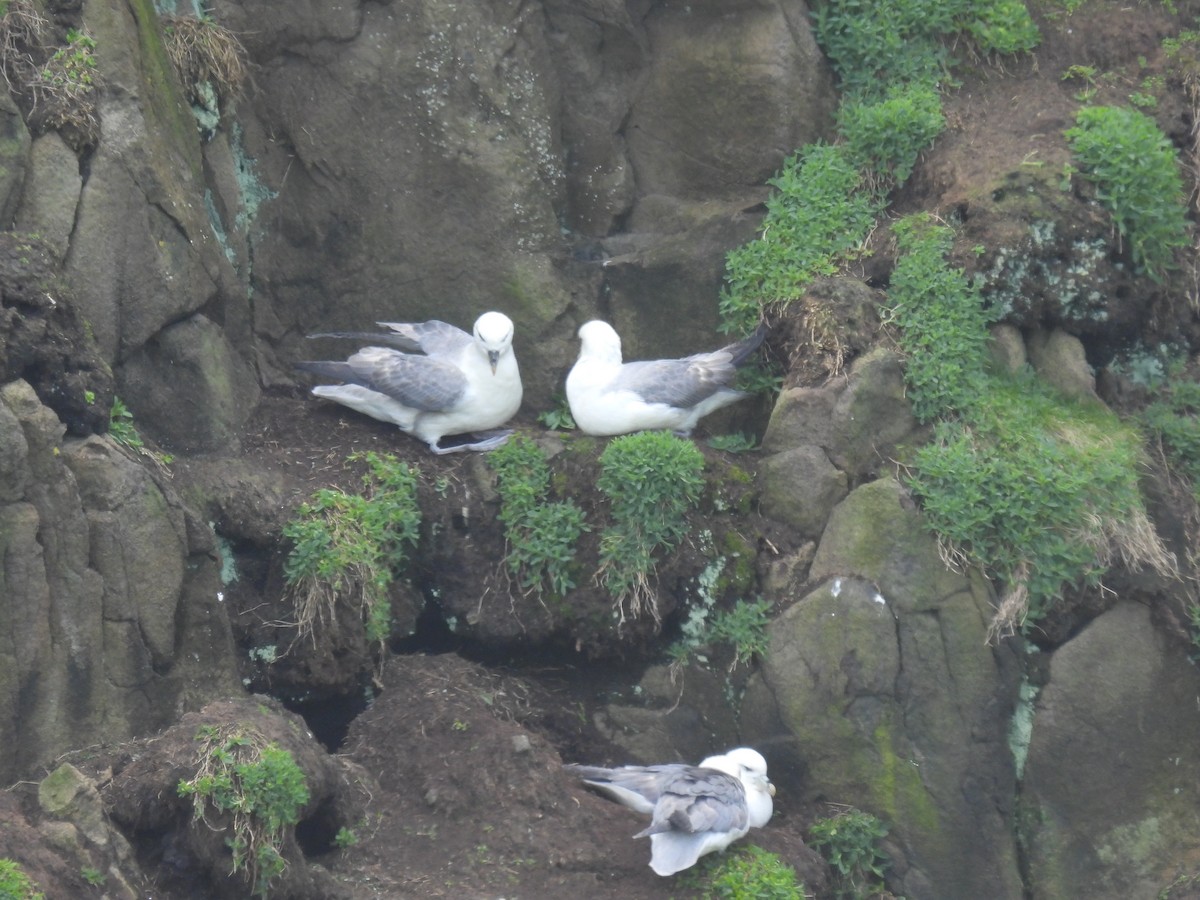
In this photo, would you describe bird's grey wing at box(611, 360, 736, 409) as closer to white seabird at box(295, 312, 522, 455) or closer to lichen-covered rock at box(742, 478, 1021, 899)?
white seabird at box(295, 312, 522, 455)

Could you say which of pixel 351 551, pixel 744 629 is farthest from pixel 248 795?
pixel 744 629

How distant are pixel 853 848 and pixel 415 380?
283 centimetres

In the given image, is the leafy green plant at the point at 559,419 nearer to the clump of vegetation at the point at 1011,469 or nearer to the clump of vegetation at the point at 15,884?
the clump of vegetation at the point at 1011,469

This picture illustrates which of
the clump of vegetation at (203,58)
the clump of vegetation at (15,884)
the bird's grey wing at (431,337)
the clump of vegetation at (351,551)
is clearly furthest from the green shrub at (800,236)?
the clump of vegetation at (15,884)

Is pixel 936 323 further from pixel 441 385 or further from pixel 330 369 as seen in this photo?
pixel 330 369

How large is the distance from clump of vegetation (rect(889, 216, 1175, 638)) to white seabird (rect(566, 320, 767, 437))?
2.76 ft

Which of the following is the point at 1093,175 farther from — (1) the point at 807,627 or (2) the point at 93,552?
(2) the point at 93,552

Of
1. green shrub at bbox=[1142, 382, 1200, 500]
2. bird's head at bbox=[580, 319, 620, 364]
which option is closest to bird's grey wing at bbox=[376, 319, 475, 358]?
bird's head at bbox=[580, 319, 620, 364]

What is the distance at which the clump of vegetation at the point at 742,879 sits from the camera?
555cm

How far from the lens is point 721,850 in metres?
5.73

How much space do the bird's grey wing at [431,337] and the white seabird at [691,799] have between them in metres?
2.09

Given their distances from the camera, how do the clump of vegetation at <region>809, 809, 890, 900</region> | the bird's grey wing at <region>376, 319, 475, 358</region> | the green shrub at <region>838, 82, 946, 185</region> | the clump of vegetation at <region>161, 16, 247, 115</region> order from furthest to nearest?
1. the green shrub at <region>838, 82, 946, 185</region>
2. the bird's grey wing at <region>376, 319, 475, 358</region>
3. the clump of vegetation at <region>161, 16, 247, 115</region>
4. the clump of vegetation at <region>809, 809, 890, 900</region>

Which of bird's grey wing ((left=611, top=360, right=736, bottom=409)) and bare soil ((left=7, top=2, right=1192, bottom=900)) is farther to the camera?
bird's grey wing ((left=611, top=360, right=736, bottom=409))

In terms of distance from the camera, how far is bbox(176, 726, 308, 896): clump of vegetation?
4.85m
